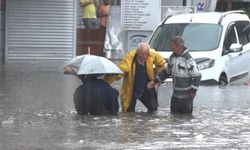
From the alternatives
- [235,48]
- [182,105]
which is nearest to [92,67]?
[182,105]

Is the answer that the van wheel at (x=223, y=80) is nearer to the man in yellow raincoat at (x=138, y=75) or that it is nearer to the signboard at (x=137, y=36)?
the man in yellow raincoat at (x=138, y=75)

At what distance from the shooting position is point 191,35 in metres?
19.4

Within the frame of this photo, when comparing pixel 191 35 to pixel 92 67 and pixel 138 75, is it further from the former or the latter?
pixel 92 67

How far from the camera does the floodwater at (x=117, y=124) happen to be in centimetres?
1030

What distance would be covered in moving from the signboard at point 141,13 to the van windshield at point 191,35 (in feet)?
19.2

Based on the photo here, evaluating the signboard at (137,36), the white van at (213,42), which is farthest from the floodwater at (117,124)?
the signboard at (137,36)

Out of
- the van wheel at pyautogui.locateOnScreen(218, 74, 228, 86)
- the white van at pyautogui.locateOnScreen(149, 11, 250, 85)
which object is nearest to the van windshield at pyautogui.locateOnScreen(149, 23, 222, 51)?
the white van at pyautogui.locateOnScreen(149, 11, 250, 85)

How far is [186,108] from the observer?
13289 mm

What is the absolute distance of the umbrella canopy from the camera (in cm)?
1282

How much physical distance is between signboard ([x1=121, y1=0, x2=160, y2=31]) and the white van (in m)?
5.39

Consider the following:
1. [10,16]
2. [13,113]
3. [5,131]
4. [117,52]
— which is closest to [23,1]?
[10,16]

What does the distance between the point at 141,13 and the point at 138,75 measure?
12692 mm

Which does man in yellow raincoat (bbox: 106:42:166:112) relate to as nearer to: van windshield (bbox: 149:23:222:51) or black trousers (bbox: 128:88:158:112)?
black trousers (bbox: 128:88:158:112)

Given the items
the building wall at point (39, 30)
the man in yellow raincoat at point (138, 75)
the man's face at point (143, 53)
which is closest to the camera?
the man's face at point (143, 53)
